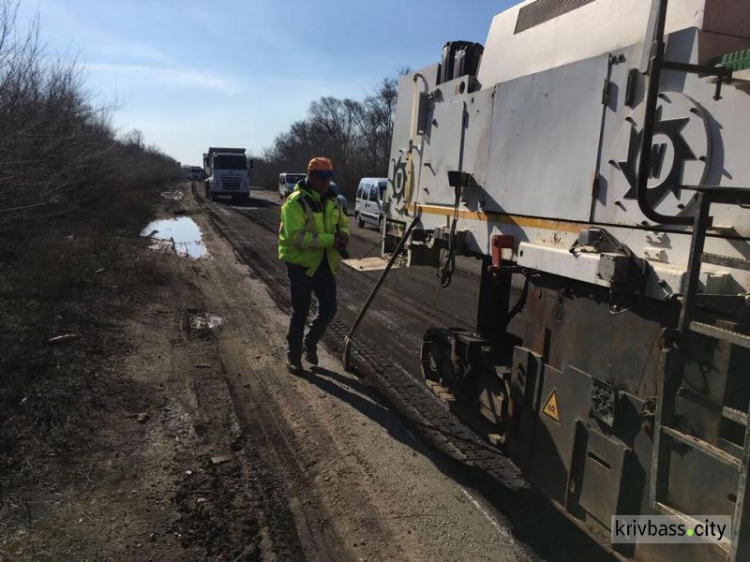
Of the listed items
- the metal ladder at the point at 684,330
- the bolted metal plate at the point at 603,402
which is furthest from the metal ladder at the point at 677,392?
the bolted metal plate at the point at 603,402

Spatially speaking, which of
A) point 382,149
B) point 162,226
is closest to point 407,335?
point 162,226

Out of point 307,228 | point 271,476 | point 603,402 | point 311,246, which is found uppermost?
point 307,228

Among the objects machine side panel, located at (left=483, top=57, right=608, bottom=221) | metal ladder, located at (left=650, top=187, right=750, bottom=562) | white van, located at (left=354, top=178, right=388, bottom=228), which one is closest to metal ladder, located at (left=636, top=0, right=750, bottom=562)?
metal ladder, located at (left=650, top=187, right=750, bottom=562)

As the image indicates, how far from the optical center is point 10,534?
2898 millimetres

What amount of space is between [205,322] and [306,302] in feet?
8.77

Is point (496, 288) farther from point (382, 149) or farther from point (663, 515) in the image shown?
point (382, 149)

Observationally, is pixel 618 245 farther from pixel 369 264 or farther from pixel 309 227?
pixel 369 264

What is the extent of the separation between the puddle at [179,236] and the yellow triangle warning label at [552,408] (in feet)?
38.8

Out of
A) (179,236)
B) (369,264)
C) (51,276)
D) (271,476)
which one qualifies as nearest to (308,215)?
(369,264)

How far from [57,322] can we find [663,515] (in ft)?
21.8

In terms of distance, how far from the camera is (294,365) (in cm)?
557

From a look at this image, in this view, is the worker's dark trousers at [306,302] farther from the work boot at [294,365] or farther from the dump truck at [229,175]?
the dump truck at [229,175]

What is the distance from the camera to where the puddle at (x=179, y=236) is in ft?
48.0

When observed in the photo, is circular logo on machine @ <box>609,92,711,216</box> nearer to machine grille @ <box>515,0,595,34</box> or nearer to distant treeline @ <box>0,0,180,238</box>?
machine grille @ <box>515,0,595,34</box>
